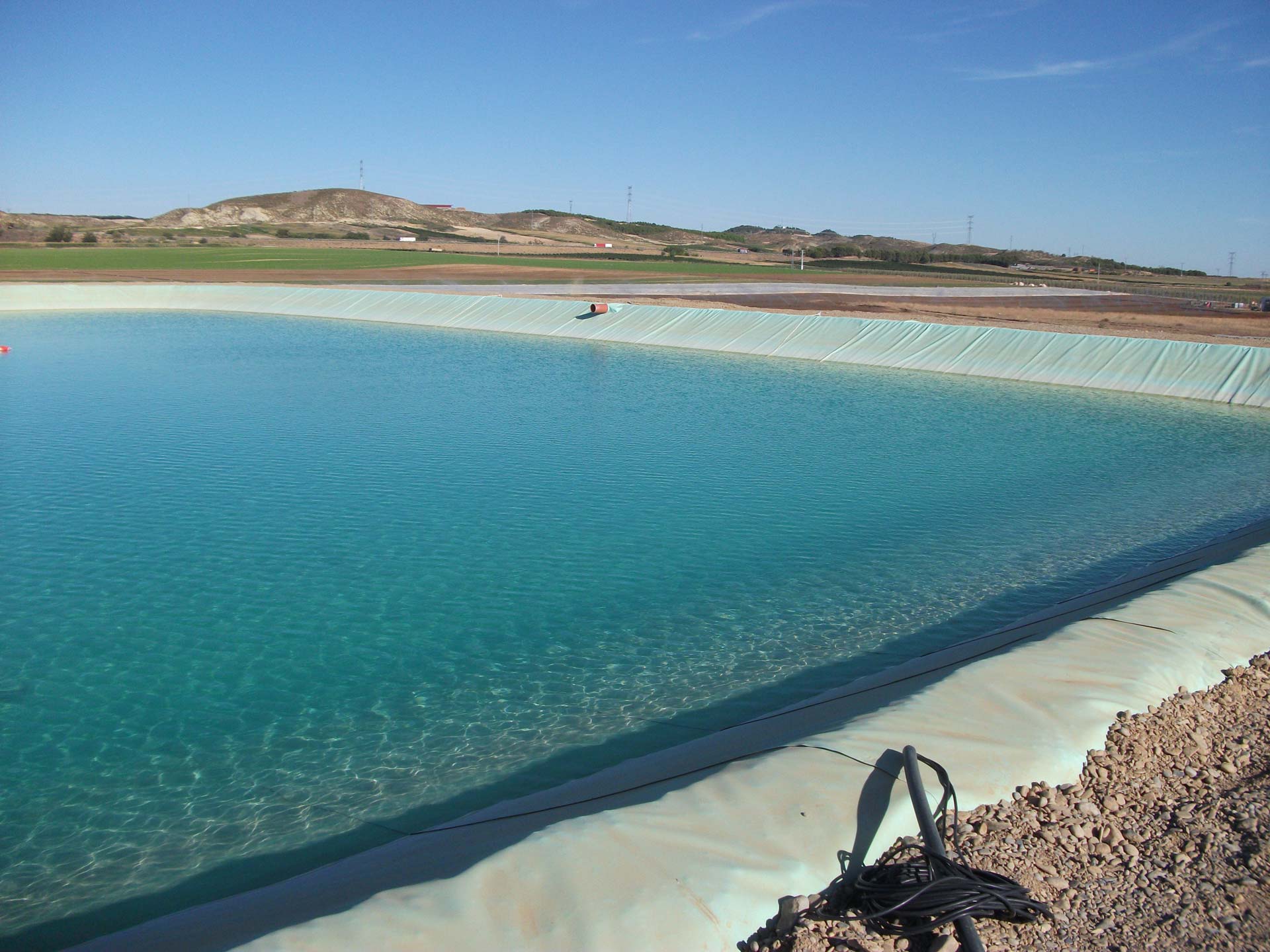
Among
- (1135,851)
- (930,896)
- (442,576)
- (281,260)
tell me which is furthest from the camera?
(281,260)

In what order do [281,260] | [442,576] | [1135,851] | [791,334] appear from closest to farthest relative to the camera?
[1135,851] → [442,576] → [791,334] → [281,260]

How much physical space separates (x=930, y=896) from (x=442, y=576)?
5643 mm

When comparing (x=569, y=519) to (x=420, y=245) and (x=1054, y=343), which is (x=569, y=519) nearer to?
(x=1054, y=343)

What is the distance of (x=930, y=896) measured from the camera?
328cm

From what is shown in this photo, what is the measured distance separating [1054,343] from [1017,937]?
68.1 ft

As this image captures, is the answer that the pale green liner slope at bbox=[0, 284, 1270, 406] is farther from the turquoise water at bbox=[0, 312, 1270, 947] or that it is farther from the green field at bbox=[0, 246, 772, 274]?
the green field at bbox=[0, 246, 772, 274]

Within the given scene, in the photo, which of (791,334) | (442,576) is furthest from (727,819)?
(791,334)

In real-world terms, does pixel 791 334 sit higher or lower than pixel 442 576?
higher

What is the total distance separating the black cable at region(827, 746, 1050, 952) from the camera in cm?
323

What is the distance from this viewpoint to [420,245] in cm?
7919

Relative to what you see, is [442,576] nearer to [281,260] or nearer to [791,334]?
[791,334]

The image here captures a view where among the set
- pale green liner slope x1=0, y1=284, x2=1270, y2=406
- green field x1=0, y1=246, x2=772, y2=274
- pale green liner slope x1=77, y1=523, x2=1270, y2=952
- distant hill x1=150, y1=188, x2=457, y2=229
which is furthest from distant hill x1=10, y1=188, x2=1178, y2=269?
pale green liner slope x1=77, y1=523, x2=1270, y2=952

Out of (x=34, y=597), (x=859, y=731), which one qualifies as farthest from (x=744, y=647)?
(x=34, y=597)

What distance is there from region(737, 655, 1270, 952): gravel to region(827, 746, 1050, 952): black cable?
0.06 m
